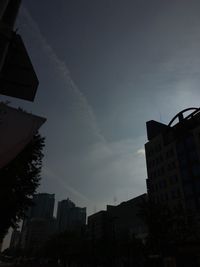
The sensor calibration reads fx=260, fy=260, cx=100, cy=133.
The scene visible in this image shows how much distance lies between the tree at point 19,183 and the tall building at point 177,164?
44.8 metres

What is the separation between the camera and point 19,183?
1703 cm

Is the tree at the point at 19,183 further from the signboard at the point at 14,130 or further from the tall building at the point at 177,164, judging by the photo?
the tall building at the point at 177,164

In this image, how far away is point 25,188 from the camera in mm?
18000

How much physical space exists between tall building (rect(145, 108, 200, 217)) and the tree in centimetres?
4477

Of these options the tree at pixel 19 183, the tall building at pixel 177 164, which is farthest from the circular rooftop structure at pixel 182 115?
the tree at pixel 19 183

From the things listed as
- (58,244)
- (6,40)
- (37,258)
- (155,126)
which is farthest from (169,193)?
(37,258)

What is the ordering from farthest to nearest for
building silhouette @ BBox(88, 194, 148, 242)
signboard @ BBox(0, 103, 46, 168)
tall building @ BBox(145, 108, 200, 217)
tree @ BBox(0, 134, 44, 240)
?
building silhouette @ BBox(88, 194, 148, 242), tall building @ BBox(145, 108, 200, 217), tree @ BBox(0, 134, 44, 240), signboard @ BBox(0, 103, 46, 168)

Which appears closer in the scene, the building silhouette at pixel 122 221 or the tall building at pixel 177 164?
the tall building at pixel 177 164

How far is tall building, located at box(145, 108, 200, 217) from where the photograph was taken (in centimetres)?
6216

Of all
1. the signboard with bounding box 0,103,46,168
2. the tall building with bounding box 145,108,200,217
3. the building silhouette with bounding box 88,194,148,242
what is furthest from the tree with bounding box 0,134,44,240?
the building silhouette with bounding box 88,194,148,242

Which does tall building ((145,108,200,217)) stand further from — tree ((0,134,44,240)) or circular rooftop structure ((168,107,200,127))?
tree ((0,134,44,240))

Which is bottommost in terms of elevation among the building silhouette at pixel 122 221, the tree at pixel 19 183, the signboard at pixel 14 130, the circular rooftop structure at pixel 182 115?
the signboard at pixel 14 130

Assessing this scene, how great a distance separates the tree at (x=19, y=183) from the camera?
14.1 metres

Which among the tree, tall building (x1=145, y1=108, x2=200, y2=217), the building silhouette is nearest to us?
the tree
